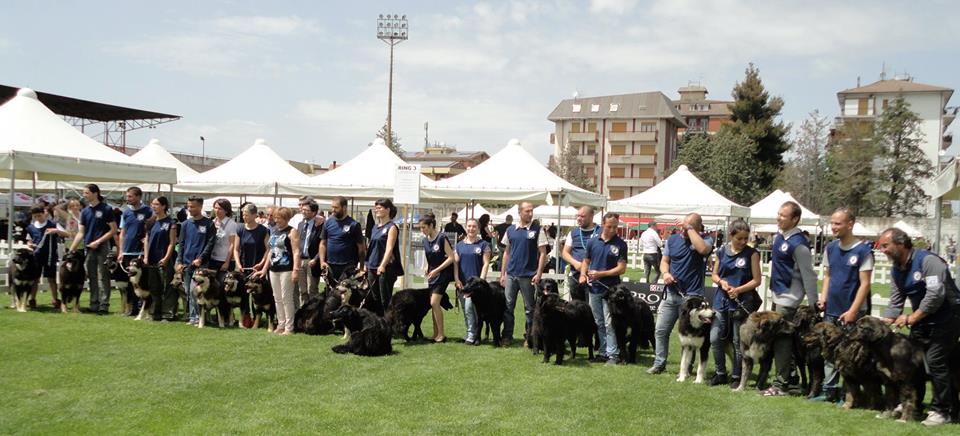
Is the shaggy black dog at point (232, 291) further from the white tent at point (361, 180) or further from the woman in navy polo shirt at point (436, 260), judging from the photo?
the white tent at point (361, 180)

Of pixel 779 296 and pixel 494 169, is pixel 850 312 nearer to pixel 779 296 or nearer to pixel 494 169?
pixel 779 296

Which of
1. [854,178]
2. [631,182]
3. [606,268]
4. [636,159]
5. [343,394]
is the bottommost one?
[343,394]

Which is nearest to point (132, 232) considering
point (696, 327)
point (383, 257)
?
point (383, 257)

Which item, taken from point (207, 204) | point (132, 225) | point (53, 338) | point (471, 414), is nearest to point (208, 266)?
point (132, 225)

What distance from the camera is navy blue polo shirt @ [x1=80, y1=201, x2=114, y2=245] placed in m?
10.1

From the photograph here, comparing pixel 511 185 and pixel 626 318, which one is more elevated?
pixel 511 185

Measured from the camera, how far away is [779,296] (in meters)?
6.70

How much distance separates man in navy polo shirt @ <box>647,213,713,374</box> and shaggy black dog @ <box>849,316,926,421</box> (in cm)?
165

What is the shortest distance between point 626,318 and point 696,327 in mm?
1031

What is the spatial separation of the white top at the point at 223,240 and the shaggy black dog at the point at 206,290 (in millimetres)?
264

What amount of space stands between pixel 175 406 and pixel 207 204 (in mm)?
23058

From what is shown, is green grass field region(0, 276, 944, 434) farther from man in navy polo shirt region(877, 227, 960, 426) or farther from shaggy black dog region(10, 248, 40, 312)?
shaggy black dog region(10, 248, 40, 312)

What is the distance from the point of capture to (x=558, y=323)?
25.9 ft

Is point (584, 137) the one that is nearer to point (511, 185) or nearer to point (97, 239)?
point (511, 185)
